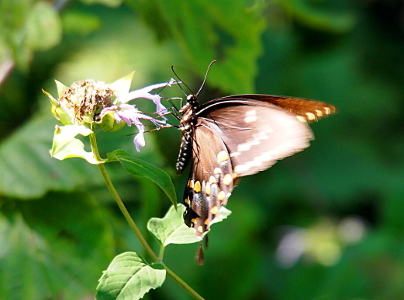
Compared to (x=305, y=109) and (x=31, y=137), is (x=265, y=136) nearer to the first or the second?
(x=305, y=109)

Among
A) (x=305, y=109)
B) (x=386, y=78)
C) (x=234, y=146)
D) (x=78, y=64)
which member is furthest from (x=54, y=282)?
(x=386, y=78)

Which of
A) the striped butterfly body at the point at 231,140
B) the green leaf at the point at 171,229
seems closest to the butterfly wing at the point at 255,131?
the striped butterfly body at the point at 231,140

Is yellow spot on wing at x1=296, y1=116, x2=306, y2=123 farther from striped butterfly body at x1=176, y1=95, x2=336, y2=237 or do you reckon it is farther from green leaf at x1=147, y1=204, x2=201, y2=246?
green leaf at x1=147, y1=204, x2=201, y2=246

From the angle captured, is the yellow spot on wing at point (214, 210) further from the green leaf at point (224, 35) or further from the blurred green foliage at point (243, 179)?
the green leaf at point (224, 35)

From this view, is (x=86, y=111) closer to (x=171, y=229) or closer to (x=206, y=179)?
(x=171, y=229)

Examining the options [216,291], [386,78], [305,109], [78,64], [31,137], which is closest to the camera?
[305,109]

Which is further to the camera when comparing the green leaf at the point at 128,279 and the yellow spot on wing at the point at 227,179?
the yellow spot on wing at the point at 227,179

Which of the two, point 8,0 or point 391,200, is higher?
point 8,0
